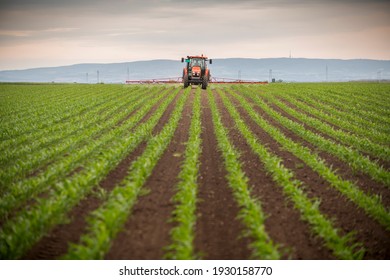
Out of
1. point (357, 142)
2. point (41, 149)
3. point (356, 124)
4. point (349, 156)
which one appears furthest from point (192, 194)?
point (356, 124)

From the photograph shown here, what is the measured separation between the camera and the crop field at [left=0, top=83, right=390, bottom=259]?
643cm

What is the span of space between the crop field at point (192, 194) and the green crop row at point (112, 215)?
0.08 ft

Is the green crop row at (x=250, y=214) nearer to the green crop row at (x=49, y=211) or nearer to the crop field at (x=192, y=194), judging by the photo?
the crop field at (x=192, y=194)

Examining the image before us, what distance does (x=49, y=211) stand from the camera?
7.26m

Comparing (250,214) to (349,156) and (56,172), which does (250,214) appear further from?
(349,156)

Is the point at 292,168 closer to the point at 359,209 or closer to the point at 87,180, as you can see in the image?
the point at 359,209

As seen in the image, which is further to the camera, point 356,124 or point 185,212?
point 356,124

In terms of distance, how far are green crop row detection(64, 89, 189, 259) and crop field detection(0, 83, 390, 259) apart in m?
0.02

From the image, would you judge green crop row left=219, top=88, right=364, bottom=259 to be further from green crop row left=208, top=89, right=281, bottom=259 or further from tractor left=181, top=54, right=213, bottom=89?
tractor left=181, top=54, right=213, bottom=89

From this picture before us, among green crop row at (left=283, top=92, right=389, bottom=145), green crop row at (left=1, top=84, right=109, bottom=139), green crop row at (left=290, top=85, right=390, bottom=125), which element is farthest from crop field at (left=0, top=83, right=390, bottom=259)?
green crop row at (left=290, top=85, right=390, bottom=125)

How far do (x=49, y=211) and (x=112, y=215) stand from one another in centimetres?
133

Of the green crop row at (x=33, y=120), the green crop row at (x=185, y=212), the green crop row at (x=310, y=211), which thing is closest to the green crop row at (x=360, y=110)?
the green crop row at (x=310, y=211)

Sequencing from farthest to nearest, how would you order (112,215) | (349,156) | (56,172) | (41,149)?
1. (41,149)
2. (349,156)
3. (56,172)
4. (112,215)

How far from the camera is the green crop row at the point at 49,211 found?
6.35 metres
